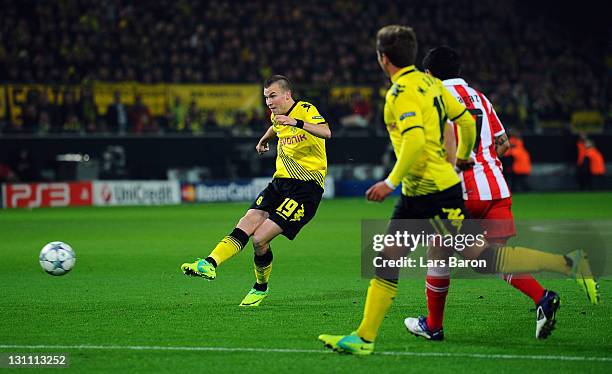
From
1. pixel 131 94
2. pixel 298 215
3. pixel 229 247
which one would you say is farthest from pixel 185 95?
pixel 229 247

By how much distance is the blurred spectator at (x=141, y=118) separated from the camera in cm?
2608

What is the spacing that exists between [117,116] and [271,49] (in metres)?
6.29

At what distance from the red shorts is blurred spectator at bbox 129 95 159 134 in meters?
19.9

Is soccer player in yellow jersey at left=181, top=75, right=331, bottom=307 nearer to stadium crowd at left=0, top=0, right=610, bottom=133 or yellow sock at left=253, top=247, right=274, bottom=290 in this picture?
yellow sock at left=253, top=247, right=274, bottom=290

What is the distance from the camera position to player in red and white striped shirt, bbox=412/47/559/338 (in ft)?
23.1

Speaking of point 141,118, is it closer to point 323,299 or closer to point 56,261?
point 56,261

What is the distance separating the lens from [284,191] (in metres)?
9.25

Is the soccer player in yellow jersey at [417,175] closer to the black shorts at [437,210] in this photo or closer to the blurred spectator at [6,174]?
the black shorts at [437,210]

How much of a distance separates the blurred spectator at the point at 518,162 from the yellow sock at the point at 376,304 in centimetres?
2315

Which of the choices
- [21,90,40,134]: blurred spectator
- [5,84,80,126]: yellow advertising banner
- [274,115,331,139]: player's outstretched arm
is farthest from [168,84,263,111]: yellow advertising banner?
[274,115,331,139]: player's outstretched arm

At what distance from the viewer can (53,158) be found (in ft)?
83.6

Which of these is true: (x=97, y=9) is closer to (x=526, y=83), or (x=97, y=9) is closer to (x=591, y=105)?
(x=526, y=83)

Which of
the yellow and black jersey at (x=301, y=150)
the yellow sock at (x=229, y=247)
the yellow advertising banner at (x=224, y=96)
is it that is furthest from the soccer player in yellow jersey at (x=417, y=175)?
the yellow advertising banner at (x=224, y=96)

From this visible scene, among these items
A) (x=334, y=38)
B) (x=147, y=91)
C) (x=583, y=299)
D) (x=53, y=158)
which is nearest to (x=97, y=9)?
(x=147, y=91)
